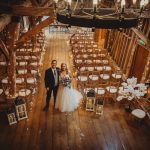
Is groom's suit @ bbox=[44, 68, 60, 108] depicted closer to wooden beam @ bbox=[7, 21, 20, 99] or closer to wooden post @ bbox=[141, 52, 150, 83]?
wooden beam @ bbox=[7, 21, 20, 99]

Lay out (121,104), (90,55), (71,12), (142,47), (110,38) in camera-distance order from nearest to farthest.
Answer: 1. (71,12)
2. (121,104)
3. (142,47)
4. (90,55)
5. (110,38)

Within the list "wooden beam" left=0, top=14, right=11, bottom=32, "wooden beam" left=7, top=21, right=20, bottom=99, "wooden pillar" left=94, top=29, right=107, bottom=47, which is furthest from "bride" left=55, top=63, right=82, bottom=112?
"wooden pillar" left=94, top=29, right=107, bottom=47

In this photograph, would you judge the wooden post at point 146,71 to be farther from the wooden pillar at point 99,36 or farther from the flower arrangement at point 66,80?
the wooden pillar at point 99,36

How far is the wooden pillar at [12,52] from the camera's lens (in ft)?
23.9

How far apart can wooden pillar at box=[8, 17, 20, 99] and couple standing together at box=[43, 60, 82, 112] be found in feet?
4.62

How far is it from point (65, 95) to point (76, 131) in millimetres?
1323

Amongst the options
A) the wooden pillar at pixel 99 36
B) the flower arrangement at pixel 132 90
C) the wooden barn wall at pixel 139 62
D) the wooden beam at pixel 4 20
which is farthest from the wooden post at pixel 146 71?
the wooden pillar at pixel 99 36

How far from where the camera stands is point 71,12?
274 centimetres

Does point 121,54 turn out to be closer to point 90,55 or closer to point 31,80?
point 90,55

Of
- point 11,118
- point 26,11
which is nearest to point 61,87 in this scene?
point 11,118

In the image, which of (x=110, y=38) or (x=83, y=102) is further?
(x=110, y=38)

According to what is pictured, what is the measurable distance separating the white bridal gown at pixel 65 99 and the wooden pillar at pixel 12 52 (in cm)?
174

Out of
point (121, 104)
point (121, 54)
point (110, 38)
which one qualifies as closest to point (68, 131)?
point (121, 104)

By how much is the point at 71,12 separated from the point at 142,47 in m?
7.26
